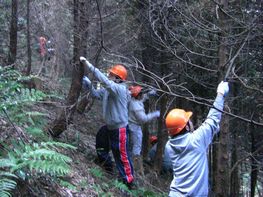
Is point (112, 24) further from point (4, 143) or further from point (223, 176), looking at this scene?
point (4, 143)

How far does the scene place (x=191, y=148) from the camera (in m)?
5.88

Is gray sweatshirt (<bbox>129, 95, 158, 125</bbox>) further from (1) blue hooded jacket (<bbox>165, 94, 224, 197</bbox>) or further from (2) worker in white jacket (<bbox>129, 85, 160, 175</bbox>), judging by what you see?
(1) blue hooded jacket (<bbox>165, 94, 224, 197</bbox>)

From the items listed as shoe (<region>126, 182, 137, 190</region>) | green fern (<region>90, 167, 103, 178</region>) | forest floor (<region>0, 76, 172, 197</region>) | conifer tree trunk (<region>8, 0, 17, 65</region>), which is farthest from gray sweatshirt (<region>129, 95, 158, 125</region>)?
Result: conifer tree trunk (<region>8, 0, 17, 65</region>)

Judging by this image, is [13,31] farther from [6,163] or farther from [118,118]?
[6,163]

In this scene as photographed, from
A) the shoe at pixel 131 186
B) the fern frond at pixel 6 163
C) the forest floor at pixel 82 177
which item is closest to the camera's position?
the fern frond at pixel 6 163

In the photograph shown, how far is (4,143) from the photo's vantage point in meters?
5.44

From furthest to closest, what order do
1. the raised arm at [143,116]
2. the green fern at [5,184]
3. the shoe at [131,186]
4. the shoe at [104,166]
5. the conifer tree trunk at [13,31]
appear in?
the raised arm at [143,116], the shoe at [104,166], the conifer tree trunk at [13,31], the shoe at [131,186], the green fern at [5,184]

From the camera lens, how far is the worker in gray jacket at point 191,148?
5.88 m

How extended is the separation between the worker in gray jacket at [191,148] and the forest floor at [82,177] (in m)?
1.54

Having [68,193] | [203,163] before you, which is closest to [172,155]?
[203,163]

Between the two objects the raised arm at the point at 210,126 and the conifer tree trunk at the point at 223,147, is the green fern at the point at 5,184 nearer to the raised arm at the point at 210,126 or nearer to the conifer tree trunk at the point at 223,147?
the raised arm at the point at 210,126

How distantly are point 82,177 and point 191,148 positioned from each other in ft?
7.74

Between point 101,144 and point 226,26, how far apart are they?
3328 millimetres

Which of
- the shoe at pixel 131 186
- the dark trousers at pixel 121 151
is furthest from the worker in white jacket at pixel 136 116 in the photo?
the shoe at pixel 131 186
